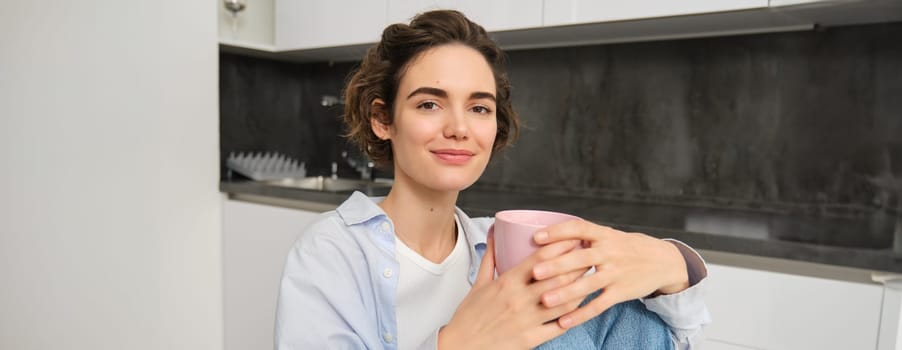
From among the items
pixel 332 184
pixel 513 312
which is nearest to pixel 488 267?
pixel 513 312

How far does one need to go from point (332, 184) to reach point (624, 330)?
6.36ft

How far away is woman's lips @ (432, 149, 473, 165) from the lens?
0.73m

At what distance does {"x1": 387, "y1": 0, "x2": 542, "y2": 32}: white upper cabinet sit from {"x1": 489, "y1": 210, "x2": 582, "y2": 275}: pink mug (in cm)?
113

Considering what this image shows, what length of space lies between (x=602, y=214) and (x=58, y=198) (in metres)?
1.57

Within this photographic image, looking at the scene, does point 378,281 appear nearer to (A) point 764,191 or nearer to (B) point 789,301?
(B) point 789,301

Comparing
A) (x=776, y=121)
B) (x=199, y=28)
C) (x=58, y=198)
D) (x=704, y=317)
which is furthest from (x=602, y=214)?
(x=58, y=198)

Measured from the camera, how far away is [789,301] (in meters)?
1.12

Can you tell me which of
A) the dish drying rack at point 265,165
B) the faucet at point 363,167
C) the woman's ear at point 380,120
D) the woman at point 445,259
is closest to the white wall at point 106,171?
the dish drying rack at point 265,165

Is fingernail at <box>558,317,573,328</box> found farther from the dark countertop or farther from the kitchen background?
the kitchen background

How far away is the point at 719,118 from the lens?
1.66 meters

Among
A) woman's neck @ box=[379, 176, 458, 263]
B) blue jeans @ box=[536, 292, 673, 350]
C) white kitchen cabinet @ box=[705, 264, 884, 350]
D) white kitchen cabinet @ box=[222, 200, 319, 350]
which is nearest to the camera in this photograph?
blue jeans @ box=[536, 292, 673, 350]

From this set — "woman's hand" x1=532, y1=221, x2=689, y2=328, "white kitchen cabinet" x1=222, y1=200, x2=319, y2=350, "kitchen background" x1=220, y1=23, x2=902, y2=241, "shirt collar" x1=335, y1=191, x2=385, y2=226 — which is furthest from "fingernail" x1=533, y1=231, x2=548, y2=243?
"white kitchen cabinet" x1=222, y1=200, x2=319, y2=350

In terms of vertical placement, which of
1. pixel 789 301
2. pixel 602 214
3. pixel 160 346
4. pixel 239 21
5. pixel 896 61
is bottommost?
pixel 160 346

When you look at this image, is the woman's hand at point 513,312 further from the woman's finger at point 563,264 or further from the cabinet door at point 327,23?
the cabinet door at point 327,23
